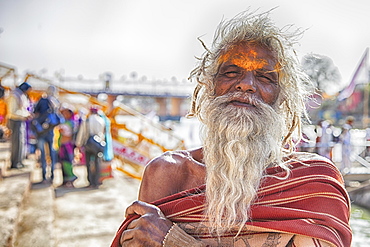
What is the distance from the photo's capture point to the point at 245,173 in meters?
1.56

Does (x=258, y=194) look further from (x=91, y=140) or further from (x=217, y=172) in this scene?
(x=91, y=140)

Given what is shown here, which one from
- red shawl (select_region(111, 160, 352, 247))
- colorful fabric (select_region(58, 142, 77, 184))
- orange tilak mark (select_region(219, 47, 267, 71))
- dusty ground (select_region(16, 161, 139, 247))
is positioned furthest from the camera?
colorful fabric (select_region(58, 142, 77, 184))

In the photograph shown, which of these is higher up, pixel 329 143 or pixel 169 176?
pixel 169 176

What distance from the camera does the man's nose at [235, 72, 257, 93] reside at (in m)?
1.62

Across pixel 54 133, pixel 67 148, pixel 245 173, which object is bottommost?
pixel 67 148

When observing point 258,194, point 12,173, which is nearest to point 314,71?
point 258,194

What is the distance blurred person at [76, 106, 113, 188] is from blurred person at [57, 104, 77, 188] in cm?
18

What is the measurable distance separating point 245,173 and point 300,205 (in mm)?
264

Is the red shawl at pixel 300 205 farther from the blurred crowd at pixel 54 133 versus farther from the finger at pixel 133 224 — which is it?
the blurred crowd at pixel 54 133

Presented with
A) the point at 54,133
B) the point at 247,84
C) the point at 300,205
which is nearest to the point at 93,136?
the point at 54,133

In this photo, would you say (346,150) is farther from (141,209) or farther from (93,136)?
(141,209)

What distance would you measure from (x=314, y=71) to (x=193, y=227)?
129cm

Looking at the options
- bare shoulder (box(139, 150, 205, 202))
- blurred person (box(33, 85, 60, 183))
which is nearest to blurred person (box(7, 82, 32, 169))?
blurred person (box(33, 85, 60, 183))

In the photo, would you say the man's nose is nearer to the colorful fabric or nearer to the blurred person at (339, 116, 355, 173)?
the colorful fabric
